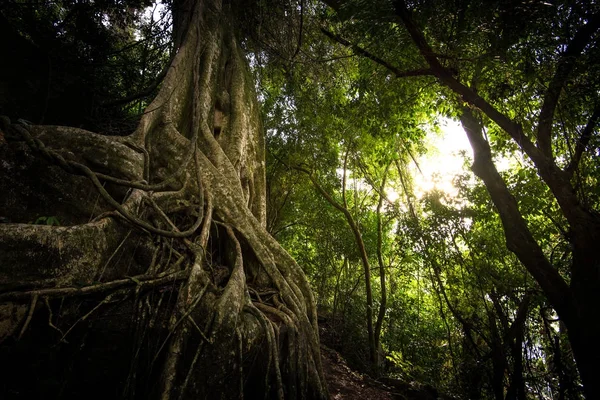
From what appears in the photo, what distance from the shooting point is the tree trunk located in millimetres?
1549

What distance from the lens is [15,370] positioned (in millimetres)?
1413

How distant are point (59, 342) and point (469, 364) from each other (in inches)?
230

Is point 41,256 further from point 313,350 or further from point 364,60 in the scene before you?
point 364,60

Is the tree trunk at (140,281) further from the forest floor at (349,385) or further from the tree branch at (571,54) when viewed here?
the tree branch at (571,54)

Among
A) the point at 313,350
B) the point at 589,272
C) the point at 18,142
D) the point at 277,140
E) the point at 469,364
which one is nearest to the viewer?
the point at 18,142

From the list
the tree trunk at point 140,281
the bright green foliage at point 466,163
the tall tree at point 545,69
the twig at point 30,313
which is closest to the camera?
the twig at point 30,313

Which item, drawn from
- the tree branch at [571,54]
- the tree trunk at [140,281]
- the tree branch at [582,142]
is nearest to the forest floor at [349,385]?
the tree trunk at [140,281]

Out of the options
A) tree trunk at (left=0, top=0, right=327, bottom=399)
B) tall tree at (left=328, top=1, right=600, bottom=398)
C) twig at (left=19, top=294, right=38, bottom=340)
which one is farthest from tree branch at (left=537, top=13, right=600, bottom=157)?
twig at (left=19, top=294, right=38, bottom=340)

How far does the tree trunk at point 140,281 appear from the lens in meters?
1.55

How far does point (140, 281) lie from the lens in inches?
74.5

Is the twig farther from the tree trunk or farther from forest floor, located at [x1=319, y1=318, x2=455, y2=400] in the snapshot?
forest floor, located at [x1=319, y1=318, x2=455, y2=400]

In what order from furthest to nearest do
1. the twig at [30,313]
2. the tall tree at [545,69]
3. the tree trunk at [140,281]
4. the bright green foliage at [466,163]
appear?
1. the bright green foliage at [466,163]
2. the tall tree at [545,69]
3. the tree trunk at [140,281]
4. the twig at [30,313]

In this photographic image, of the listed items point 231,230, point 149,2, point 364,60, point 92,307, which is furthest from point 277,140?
point 92,307

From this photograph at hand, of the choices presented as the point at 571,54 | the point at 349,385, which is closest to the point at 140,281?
the point at 349,385
